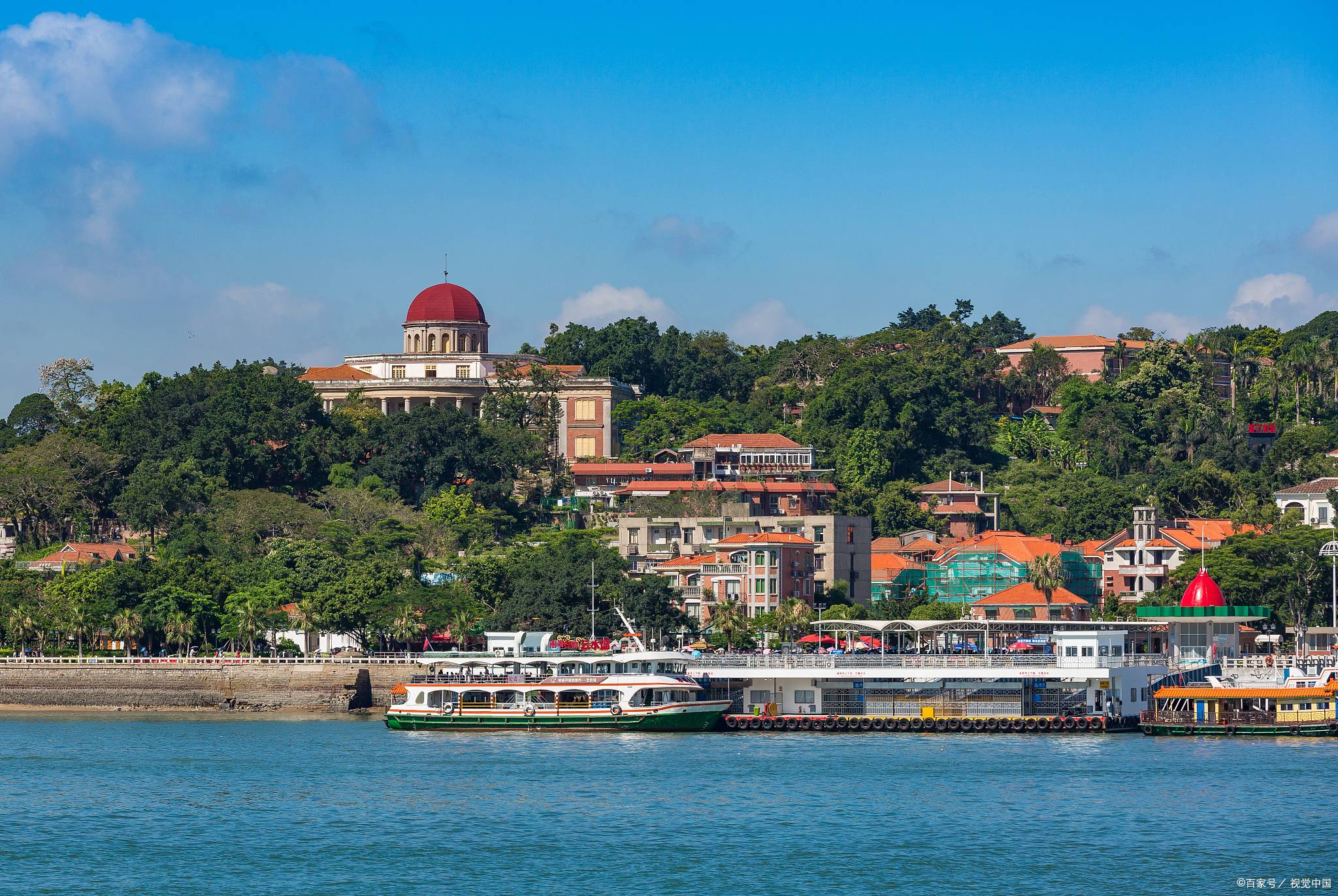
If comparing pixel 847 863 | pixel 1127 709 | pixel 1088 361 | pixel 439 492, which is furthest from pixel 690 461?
pixel 847 863

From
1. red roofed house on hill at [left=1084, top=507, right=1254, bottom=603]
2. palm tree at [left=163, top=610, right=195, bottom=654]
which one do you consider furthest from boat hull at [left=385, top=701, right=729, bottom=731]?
red roofed house on hill at [left=1084, top=507, right=1254, bottom=603]

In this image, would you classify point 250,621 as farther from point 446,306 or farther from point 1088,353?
point 1088,353

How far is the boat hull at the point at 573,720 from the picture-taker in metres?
67.9

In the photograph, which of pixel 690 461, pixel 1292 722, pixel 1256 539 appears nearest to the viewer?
pixel 1292 722

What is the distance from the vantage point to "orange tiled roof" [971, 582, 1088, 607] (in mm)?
94062

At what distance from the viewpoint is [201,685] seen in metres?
82.4

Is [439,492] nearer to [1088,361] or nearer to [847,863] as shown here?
[1088,361]

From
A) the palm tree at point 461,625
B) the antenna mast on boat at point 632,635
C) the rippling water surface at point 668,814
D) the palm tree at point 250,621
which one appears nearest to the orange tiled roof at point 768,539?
the palm tree at point 461,625

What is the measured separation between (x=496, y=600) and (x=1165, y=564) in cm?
3601

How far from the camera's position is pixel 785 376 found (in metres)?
144

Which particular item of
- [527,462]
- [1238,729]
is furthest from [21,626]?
[1238,729]

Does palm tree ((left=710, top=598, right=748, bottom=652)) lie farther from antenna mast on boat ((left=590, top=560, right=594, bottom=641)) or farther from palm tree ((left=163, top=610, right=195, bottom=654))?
palm tree ((left=163, top=610, right=195, bottom=654))

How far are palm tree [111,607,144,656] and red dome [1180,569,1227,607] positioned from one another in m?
42.4

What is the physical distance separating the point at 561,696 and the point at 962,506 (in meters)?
53.0
